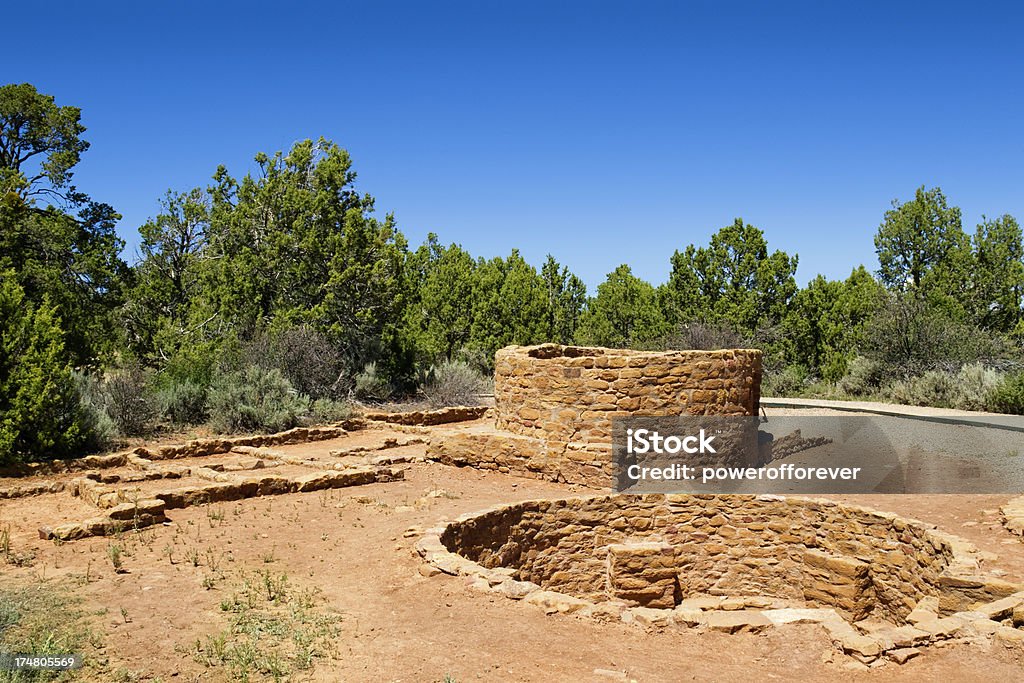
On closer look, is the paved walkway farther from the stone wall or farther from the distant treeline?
the stone wall

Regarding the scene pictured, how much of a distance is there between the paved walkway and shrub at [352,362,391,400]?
10240mm

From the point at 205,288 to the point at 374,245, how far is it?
495cm

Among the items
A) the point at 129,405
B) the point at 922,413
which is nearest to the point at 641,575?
the point at 129,405

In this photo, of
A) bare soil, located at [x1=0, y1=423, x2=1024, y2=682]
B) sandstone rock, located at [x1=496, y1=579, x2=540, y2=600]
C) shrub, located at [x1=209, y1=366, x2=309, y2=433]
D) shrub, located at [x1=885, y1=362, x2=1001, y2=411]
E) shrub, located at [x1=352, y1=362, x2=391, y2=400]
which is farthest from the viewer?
shrub, located at [x1=352, y1=362, x2=391, y2=400]

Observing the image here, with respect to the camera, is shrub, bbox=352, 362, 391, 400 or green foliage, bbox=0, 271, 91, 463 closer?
green foliage, bbox=0, 271, 91, 463

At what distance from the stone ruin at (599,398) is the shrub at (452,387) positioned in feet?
32.4

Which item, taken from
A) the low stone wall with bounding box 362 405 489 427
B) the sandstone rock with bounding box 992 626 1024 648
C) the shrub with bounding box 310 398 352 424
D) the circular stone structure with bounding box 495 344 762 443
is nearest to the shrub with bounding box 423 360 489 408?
the low stone wall with bounding box 362 405 489 427

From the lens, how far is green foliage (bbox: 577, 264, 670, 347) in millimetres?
28922

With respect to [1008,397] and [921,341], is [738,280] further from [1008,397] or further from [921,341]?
[1008,397]

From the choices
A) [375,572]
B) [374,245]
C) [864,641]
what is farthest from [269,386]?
[864,641]

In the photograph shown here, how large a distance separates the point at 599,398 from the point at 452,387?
11.4m

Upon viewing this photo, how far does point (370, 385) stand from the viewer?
68.2ft

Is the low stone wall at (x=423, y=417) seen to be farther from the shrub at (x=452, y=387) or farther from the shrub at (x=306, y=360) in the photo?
the shrub at (x=452, y=387)

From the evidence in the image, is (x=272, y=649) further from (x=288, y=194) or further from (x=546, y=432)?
(x=288, y=194)
